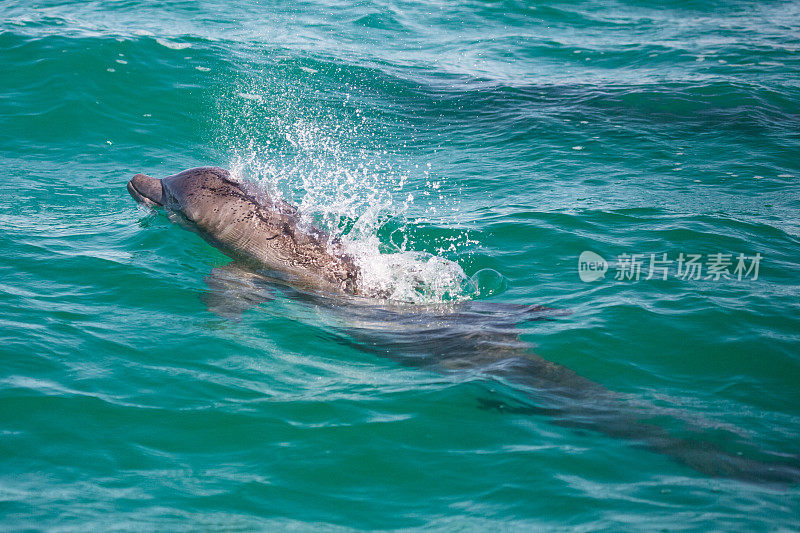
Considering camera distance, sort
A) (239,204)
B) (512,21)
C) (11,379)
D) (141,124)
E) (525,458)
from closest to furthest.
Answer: (525,458) < (11,379) < (239,204) < (141,124) < (512,21)

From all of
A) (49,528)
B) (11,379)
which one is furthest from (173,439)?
(11,379)

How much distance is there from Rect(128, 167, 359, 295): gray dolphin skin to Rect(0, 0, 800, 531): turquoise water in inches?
12.3

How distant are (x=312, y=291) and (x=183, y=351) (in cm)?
162

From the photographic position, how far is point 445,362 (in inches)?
273

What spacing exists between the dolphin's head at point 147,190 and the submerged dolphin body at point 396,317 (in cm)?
1

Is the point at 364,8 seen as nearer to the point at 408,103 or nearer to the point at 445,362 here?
the point at 408,103

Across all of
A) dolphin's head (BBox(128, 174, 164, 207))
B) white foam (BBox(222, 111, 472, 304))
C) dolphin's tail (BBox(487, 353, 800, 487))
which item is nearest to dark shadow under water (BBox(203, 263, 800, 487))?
dolphin's tail (BBox(487, 353, 800, 487))

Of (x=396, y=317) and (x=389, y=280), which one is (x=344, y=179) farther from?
(x=396, y=317)

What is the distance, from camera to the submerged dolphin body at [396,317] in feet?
18.7

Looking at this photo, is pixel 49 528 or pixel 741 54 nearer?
pixel 49 528

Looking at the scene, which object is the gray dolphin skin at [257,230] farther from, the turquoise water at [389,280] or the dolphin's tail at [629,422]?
the dolphin's tail at [629,422]

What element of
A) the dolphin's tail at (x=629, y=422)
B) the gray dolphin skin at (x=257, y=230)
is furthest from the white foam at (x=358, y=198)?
the dolphin's tail at (x=629, y=422)

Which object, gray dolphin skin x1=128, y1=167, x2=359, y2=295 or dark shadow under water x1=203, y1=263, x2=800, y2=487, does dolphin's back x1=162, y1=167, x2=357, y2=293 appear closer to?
gray dolphin skin x1=128, y1=167, x2=359, y2=295

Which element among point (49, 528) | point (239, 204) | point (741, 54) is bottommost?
point (49, 528)
